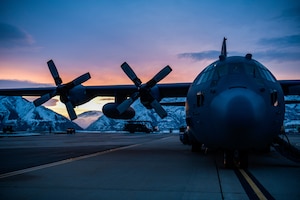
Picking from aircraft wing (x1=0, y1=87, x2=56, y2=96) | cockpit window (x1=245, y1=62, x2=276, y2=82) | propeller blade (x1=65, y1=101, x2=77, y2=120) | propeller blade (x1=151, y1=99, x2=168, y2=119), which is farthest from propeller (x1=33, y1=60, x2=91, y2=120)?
cockpit window (x1=245, y1=62, x2=276, y2=82)

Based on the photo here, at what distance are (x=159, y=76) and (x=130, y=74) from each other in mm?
1816

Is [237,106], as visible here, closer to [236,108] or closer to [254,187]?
[236,108]

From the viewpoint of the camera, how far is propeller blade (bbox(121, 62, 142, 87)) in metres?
17.8

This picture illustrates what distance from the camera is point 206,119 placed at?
8.58m

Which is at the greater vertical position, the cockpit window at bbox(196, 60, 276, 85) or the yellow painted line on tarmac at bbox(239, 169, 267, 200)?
the cockpit window at bbox(196, 60, 276, 85)

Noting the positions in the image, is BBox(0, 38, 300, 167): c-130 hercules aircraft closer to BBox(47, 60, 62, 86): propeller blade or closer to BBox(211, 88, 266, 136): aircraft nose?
BBox(211, 88, 266, 136): aircraft nose

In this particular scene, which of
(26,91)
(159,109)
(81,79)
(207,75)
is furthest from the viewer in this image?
(26,91)

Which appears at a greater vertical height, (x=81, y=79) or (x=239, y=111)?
(x=81, y=79)

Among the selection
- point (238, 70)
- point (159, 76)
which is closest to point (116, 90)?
point (159, 76)

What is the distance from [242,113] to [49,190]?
4.73 m

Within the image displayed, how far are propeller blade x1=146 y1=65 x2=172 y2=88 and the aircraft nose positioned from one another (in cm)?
938

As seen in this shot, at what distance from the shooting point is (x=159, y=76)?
17.4 metres

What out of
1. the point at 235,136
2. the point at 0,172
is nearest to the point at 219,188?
the point at 235,136

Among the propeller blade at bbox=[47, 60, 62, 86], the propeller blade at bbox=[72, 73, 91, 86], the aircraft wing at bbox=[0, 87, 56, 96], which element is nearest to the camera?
the propeller blade at bbox=[72, 73, 91, 86]
